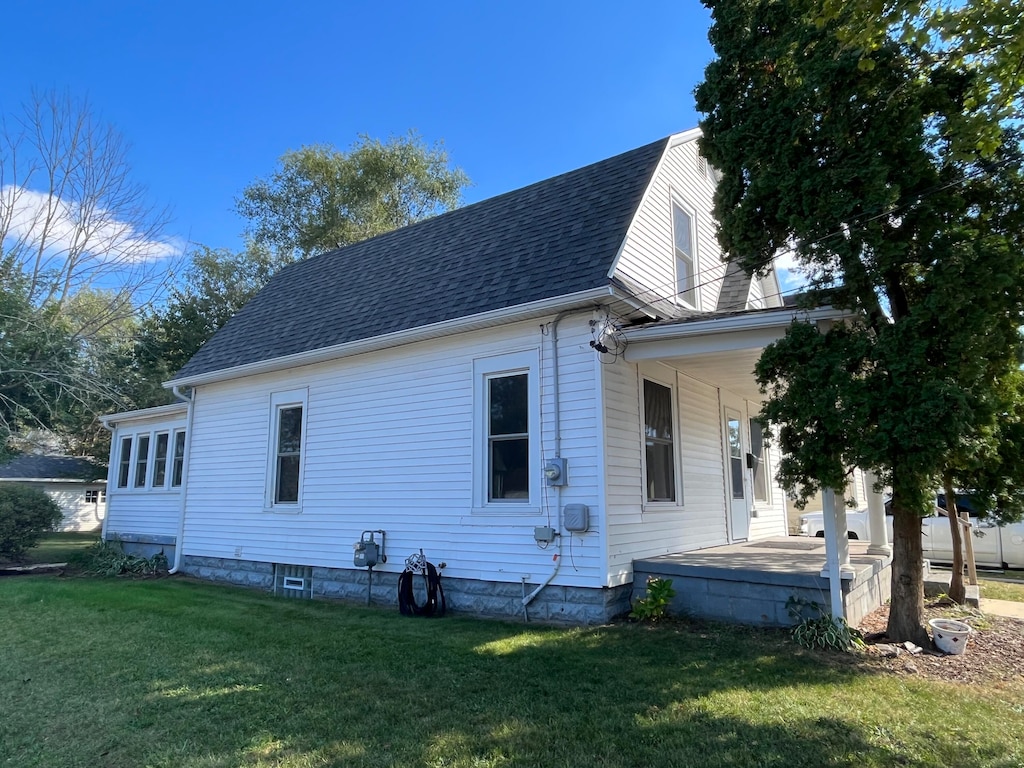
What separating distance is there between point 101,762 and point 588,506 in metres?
4.61

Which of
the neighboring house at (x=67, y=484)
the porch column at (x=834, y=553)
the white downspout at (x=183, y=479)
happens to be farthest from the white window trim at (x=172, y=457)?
the neighboring house at (x=67, y=484)

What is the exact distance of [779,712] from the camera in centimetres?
406

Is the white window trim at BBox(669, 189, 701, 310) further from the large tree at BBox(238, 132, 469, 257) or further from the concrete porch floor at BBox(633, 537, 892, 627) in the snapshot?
the large tree at BBox(238, 132, 469, 257)

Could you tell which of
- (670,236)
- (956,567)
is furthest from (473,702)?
(670,236)

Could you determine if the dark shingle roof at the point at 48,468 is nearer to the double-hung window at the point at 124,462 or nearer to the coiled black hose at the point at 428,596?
the double-hung window at the point at 124,462

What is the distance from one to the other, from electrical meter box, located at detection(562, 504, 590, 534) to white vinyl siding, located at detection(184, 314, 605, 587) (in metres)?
0.10

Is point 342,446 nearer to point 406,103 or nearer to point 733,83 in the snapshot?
point 733,83

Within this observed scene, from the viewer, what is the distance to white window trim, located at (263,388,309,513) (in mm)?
9938

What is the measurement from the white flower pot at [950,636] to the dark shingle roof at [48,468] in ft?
97.8

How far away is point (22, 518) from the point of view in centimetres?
1300

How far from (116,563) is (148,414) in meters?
3.21

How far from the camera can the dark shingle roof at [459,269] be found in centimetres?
781

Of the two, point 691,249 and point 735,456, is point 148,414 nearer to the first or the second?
point 691,249

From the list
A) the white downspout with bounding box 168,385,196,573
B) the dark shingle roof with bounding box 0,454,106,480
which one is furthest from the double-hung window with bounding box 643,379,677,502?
the dark shingle roof with bounding box 0,454,106,480
